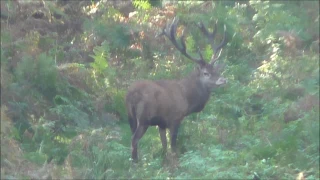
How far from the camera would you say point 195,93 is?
1315 centimetres

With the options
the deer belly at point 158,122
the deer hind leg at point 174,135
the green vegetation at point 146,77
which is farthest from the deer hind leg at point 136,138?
the deer hind leg at point 174,135

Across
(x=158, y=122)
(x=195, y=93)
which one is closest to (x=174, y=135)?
(x=158, y=122)

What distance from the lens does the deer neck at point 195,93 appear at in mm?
13015

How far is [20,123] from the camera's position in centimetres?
1248

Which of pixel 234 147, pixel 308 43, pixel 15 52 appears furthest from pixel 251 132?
pixel 15 52

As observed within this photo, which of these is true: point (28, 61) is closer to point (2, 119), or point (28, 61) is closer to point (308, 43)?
point (2, 119)

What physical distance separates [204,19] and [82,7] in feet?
9.79

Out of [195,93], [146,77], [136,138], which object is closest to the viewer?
[136,138]

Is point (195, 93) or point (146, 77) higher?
point (146, 77)

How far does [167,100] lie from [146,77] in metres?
3.12

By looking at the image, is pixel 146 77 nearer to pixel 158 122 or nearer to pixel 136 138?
pixel 158 122

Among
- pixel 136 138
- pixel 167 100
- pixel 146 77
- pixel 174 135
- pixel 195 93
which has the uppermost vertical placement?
pixel 146 77

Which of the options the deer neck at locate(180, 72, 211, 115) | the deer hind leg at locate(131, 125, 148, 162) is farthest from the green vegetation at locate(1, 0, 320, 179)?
the deer neck at locate(180, 72, 211, 115)

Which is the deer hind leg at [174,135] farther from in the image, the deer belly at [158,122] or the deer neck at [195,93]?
the deer neck at [195,93]
